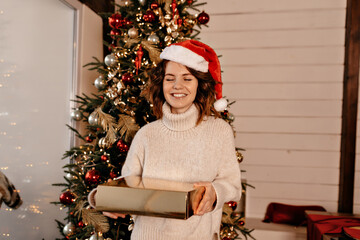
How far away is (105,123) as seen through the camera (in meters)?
1.48

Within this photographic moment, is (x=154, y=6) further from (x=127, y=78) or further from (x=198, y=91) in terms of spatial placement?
(x=198, y=91)

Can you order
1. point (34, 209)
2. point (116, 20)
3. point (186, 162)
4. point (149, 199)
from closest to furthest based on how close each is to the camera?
point (149, 199) → point (186, 162) → point (116, 20) → point (34, 209)

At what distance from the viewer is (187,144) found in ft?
3.48

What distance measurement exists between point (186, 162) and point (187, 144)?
65 mm

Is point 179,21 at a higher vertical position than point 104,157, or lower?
higher

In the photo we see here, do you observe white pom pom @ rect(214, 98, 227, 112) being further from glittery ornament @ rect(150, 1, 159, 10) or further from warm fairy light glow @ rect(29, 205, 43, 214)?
warm fairy light glow @ rect(29, 205, 43, 214)

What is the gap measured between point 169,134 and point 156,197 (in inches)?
13.6

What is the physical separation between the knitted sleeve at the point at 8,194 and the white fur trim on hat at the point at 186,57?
0.99 meters

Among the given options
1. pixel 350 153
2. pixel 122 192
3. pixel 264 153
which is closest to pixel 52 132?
pixel 122 192

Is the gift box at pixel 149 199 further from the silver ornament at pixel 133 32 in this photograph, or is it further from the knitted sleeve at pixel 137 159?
the silver ornament at pixel 133 32

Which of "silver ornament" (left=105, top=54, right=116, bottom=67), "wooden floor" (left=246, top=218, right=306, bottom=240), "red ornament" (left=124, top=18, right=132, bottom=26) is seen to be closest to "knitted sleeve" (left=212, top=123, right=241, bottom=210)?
"silver ornament" (left=105, top=54, right=116, bottom=67)

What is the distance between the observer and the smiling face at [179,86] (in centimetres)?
110

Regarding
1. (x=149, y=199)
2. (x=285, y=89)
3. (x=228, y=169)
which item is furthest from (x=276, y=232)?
(x=149, y=199)

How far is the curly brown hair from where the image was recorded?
1138mm
